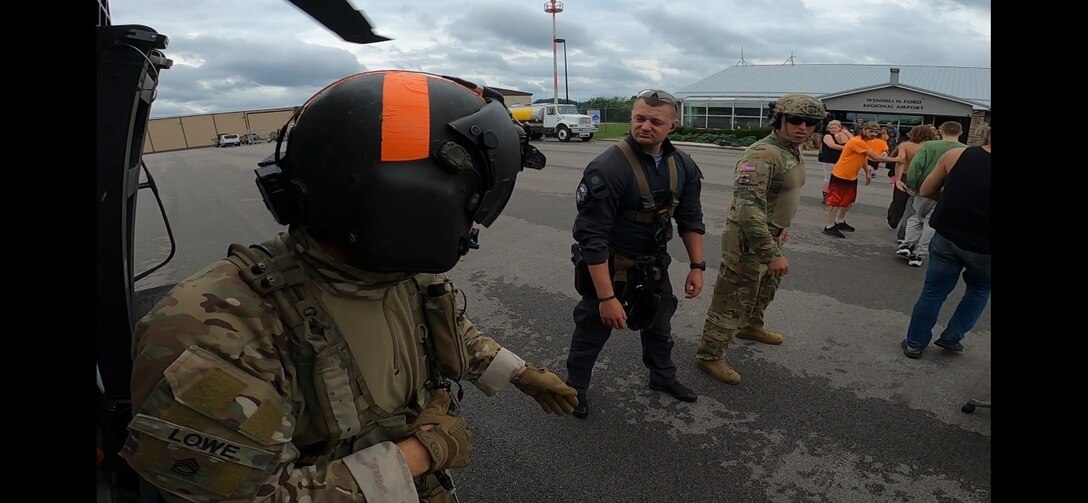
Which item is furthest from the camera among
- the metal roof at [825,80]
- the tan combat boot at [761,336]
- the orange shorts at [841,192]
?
the metal roof at [825,80]

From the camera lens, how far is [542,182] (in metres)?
12.5

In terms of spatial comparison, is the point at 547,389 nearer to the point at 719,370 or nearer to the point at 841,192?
the point at 719,370

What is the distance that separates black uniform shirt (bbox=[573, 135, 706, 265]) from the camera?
2705 millimetres

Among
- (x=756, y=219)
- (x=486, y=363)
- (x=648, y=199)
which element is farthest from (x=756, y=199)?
(x=486, y=363)

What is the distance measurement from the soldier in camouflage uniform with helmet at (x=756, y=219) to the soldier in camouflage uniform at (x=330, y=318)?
92.8 inches

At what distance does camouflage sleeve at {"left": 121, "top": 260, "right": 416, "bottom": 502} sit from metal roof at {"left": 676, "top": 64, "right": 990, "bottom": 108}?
103ft

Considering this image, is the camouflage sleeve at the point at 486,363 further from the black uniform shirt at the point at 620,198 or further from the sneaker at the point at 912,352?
the sneaker at the point at 912,352

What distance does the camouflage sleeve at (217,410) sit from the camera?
34.6 inches

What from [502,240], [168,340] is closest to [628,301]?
[168,340]

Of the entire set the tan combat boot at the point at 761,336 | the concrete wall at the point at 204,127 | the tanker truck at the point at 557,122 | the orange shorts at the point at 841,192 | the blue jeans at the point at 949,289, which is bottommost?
the tan combat boot at the point at 761,336

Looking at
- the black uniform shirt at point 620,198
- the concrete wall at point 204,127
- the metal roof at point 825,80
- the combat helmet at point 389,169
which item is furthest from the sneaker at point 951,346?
the concrete wall at point 204,127

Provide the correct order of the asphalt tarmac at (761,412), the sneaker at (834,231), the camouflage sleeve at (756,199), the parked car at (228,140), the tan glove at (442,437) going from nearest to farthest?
the tan glove at (442,437) < the asphalt tarmac at (761,412) < the camouflage sleeve at (756,199) < the sneaker at (834,231) < the parked car at (228,140)

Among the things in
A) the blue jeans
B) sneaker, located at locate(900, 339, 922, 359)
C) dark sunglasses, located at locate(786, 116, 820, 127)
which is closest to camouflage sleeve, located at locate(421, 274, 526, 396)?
dark sunglasses, located at locate(786, 116, 820, 127)

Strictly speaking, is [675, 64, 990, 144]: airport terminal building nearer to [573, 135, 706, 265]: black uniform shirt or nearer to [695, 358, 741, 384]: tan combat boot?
[695, 358, 741, 384]: tan combat boot
